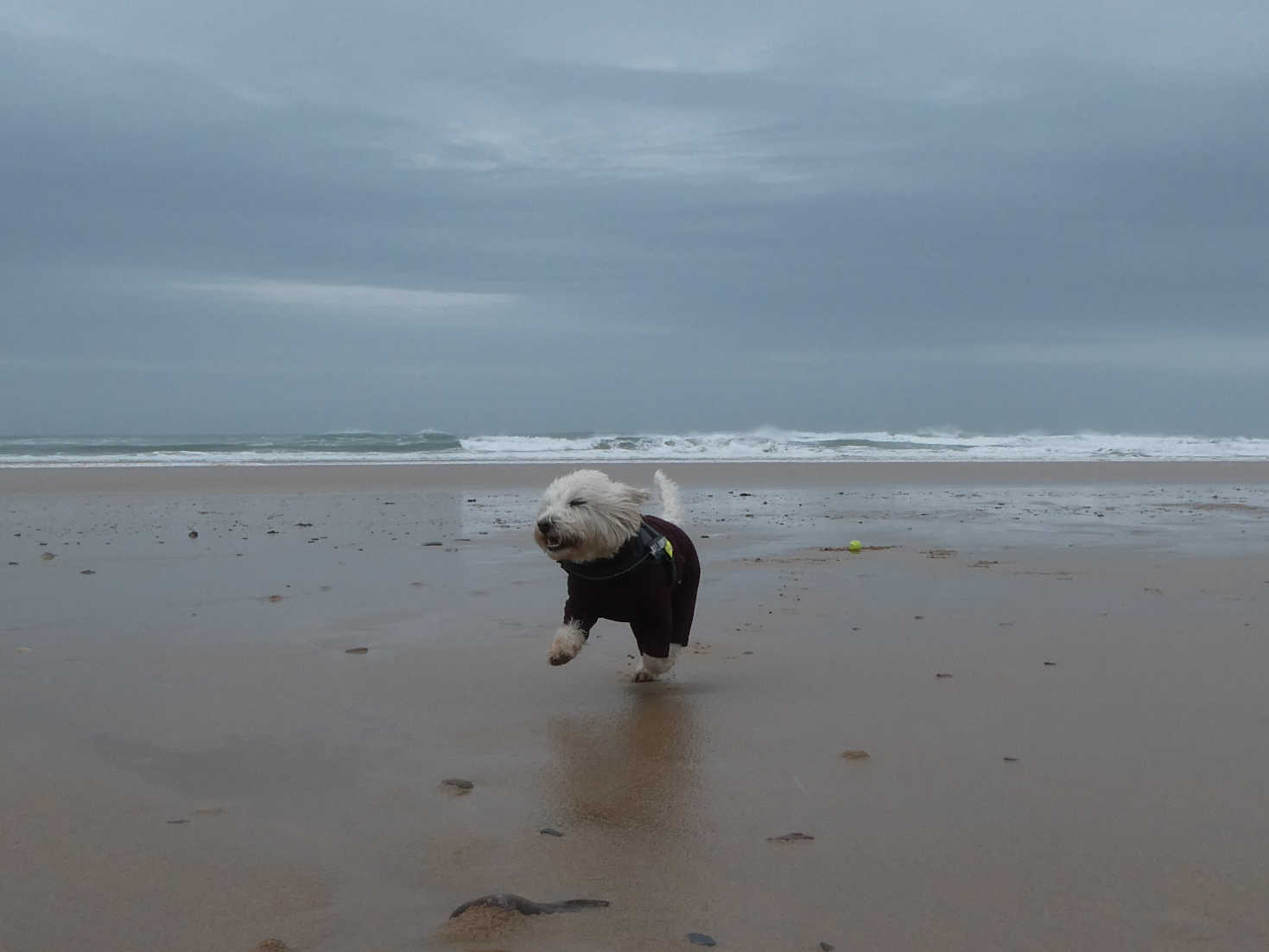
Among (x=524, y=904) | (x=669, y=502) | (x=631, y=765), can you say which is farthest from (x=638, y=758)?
(x=669, y=502)

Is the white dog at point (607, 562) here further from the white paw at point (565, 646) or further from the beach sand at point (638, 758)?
the beach sand at point (638, 758)

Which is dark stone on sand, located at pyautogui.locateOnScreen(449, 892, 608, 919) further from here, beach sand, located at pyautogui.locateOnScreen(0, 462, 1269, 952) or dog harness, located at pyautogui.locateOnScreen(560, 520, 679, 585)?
dog harness, located at pyautogui.locateOnScreen(560, 520, 679, 585)

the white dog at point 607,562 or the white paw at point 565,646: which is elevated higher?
the white dog at point 607,562

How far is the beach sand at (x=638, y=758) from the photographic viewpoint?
111 inches

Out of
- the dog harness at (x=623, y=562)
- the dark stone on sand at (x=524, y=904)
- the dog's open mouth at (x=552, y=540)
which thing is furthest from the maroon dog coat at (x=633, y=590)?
the dark stone on sand at (x=524, y=904)

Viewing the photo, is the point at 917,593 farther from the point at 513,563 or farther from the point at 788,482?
the point at 788,482

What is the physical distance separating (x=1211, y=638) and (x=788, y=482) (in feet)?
48.4

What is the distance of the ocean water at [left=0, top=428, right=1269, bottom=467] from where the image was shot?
31.0 meters

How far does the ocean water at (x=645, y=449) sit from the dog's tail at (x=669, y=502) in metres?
22.7

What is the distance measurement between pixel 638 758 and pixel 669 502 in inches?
106

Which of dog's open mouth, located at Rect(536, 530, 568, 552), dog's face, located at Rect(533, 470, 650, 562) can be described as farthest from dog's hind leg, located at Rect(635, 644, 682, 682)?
dog's open mouth, located at Rect(536, 530, 568, 552)

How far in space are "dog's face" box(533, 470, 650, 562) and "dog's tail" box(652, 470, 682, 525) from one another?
4.23 feet

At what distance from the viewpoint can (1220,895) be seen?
2879 millimetres

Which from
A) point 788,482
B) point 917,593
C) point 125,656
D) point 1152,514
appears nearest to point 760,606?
point 917,593
